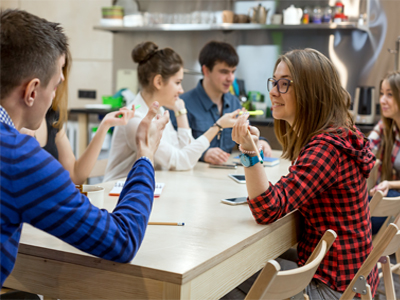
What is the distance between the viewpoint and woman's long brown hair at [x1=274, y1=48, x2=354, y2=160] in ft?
5.14

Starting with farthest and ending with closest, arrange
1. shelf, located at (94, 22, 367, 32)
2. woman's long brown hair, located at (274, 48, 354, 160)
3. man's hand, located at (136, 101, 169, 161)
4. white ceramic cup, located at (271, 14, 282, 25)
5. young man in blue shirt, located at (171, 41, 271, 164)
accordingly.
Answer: white ceramic cup, located at (271, 14, 282, 25), shelf, located at (94, 22, 367, 32), young man in blue shirt, located at (171, 41, 271, 164), woman's long brown hair, located at (274, 48, 354, 160), man's hand, located at (136, 101, 169, 161)

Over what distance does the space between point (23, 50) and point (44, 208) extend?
302 mm

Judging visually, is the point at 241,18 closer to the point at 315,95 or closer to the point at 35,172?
the point at 315,95

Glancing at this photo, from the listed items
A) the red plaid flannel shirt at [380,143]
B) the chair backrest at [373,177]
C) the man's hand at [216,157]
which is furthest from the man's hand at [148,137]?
the red plaid flannel shirt at [380,143]

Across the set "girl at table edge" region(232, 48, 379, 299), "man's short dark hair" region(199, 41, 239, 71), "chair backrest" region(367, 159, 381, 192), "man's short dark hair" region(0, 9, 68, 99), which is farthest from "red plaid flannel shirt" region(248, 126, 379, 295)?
"man's short dark hair" region(199, 41, 239, 71)

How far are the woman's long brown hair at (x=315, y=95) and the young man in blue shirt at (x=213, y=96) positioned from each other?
4.55 ft

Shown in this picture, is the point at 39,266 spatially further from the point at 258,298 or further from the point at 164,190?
the point at 164,190

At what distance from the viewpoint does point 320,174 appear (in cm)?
144

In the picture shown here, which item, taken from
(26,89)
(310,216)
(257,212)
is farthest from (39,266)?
(310,216)

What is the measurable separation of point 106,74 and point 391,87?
3475 millimetres

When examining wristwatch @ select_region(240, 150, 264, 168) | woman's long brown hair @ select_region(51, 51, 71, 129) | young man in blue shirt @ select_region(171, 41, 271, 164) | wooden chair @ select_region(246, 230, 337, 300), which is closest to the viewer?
wooden chair @ select_region(246, 230, 337, 300)

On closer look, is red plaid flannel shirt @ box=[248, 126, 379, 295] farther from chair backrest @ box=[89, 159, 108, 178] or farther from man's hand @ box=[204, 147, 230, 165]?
chair backrest @ box=[89, 159, 108, 178]

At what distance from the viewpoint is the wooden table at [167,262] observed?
40.1 inches

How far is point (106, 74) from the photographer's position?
5527 mm
